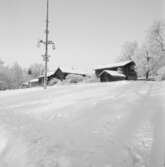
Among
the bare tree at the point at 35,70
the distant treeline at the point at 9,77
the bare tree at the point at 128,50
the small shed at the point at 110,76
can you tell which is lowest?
the bare tree at the point at 35,70

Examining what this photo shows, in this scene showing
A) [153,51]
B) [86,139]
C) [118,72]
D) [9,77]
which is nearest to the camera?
[86,139]

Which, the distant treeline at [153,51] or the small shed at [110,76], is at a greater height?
the distant treeline at [153,51]

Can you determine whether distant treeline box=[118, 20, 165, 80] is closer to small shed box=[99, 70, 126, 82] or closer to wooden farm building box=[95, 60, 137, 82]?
small shed box=[99, 70, 126, 82]

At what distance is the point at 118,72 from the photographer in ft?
113

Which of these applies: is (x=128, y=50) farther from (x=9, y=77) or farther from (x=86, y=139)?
(x=86, y=139)

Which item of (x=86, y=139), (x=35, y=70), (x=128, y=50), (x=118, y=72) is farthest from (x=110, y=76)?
(x=35, y=70)

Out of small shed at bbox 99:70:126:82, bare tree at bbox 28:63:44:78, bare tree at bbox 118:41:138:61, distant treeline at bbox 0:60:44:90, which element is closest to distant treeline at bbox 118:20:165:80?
small shed at bbox 99:70:126:82

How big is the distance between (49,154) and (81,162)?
1.83 feet

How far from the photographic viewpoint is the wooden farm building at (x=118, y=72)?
31859 mm

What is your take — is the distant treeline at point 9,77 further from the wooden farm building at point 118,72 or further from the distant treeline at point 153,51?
the distant treeline at point 153,51

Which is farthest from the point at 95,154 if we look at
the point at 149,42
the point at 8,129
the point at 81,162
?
the point at 149,42

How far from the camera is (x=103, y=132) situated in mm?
2816

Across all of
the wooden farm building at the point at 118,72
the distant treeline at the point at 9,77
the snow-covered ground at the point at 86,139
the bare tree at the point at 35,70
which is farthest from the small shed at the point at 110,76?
the bare tree at the point at 35,70

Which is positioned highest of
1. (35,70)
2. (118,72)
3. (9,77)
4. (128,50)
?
(128,50)
